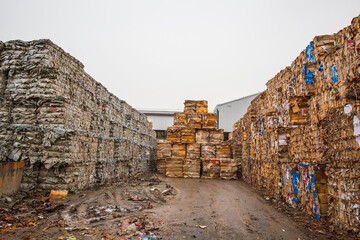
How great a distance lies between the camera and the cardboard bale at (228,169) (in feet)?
37.8

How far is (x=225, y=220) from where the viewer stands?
172 inches

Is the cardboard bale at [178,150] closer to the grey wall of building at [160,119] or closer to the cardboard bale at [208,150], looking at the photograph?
the cardboard bale at [208,150]

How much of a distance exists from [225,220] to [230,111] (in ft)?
81.5

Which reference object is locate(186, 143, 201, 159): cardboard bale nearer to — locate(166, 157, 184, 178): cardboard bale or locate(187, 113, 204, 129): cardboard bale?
locate(166, 157, 184, 178): cardboard bale

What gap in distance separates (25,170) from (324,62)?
306 inches

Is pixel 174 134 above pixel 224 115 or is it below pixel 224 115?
below

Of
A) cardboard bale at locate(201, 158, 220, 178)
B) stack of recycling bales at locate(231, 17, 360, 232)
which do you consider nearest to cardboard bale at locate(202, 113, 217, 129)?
cardboard bale at locate(201, 158, 220, 178)

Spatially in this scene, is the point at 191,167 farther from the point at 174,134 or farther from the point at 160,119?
the point at 160,119

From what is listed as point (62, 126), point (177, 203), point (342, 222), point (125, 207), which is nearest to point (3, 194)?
point (62, 126)

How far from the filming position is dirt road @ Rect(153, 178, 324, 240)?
3.61m

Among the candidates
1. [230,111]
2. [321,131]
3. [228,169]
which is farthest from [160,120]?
[321,131]

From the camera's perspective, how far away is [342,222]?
11.7 feet

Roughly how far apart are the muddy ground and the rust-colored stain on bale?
0.23 metres

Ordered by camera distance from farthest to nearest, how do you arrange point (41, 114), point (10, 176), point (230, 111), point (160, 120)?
1. point (160, 120)
2. point (230, 111)
3. point (41, 114)
4. point (10, 176)
